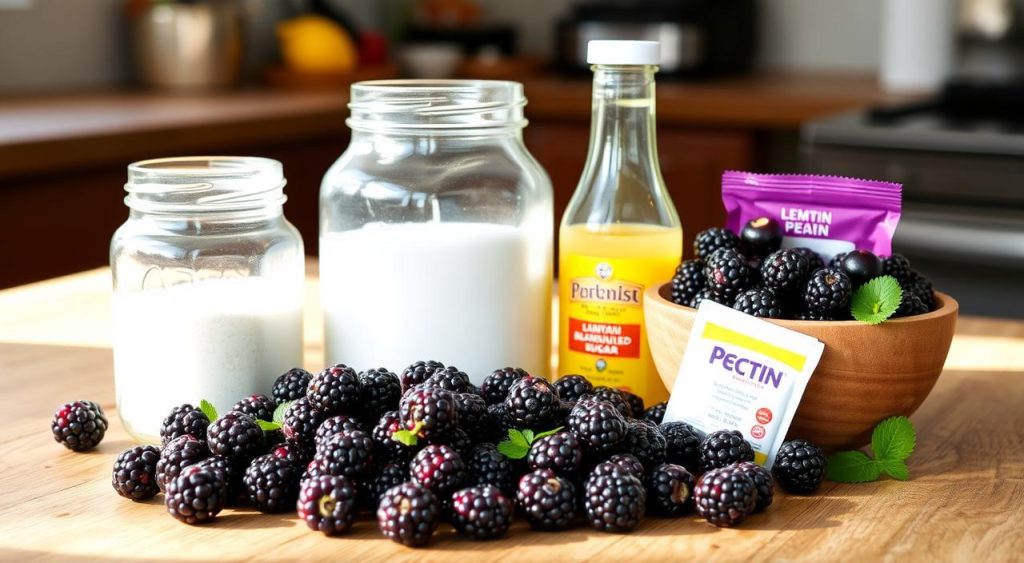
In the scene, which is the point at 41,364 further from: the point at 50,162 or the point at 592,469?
the point at 50,162

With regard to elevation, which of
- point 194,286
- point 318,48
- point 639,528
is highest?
point 318,48

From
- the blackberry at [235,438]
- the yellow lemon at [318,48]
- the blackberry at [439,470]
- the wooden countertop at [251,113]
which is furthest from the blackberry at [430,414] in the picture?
the yellow lemon at [318,48]

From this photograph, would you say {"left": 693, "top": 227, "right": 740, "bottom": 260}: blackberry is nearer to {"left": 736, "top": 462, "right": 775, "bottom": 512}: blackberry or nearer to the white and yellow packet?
the white and yellow packet

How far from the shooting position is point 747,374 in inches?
38.9

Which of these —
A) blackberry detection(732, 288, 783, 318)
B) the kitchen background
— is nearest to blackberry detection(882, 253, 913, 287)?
blackberry detection(732, 288, 783, 318)

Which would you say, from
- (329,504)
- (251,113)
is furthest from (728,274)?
(251,113)

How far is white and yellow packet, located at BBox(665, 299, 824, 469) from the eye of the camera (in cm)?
97

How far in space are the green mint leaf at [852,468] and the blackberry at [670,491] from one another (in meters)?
0.15

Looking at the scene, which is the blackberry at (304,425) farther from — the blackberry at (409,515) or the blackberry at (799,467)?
the blackberry at (799,467)

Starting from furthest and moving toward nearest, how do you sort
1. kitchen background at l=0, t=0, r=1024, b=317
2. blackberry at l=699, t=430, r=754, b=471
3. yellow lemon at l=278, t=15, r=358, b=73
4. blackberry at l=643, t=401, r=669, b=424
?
yellow lemon at l=278, t=15, r=358, b=73 → kitchen background at l=0, t=0, r=1024, b=317 → blackberry at l=643, t=401, r=669, b=424 → blackberry at l=699, t=430, r=754, b=471

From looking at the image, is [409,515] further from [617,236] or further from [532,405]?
[617,236]

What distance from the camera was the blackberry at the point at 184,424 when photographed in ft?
3.18

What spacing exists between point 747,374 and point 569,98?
2328 millimetres

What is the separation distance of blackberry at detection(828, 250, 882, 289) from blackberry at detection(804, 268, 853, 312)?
2 cm
